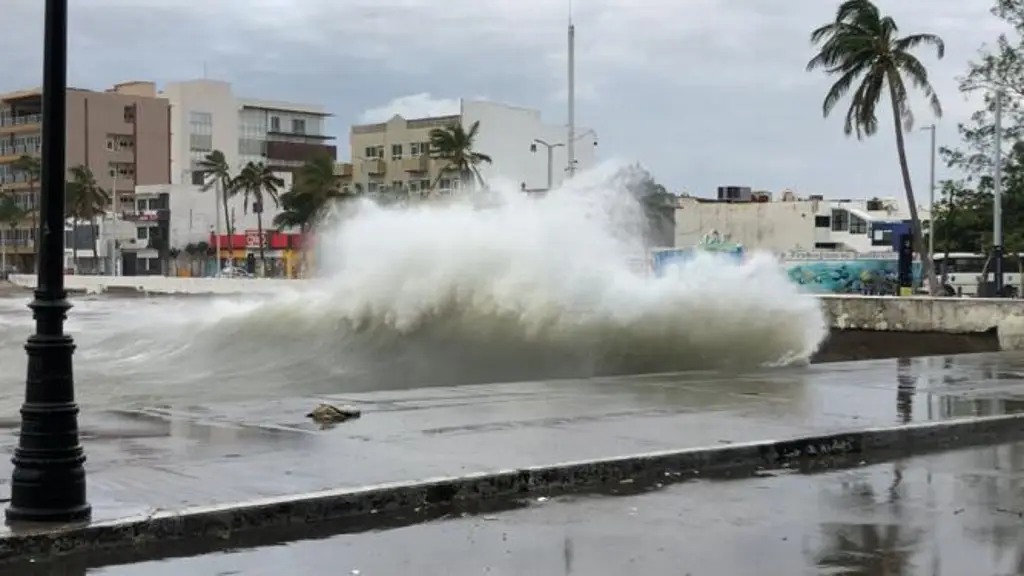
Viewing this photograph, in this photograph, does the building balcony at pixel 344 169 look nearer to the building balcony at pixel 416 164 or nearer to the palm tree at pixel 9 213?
the building balcony at pixel 416 164

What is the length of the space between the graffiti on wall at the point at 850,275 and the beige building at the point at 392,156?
1869 inches

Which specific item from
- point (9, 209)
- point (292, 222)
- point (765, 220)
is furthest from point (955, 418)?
point (9, 209)

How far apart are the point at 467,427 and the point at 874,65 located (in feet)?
134

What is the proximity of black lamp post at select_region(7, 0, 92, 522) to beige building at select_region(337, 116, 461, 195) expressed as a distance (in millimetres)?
97534

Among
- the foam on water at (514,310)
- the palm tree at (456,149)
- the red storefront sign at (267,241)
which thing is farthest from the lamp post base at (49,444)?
the red storefront sign at (267,241)

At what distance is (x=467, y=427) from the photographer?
11945mm

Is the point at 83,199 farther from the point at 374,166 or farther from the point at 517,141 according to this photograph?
the point at 517,141

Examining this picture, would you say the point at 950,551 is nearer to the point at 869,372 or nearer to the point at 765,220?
the point at 869,372

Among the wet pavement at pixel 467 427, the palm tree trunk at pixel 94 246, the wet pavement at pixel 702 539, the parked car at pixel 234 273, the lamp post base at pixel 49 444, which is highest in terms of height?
the palm tree trunk at pixel 94 246

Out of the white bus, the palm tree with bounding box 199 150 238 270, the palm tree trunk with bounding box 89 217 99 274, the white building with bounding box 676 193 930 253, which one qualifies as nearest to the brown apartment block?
the palm tree trunk with bounding box 89 217 99 274

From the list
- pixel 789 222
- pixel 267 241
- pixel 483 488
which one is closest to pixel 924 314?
pixel 483 488

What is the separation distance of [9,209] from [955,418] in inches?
4744

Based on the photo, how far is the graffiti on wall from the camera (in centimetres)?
5853

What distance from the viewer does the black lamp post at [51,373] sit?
7.44 meters
